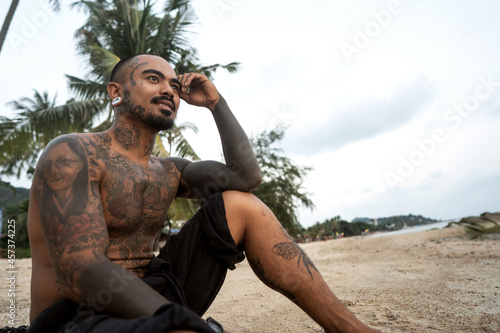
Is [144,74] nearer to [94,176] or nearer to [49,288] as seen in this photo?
[94,176]

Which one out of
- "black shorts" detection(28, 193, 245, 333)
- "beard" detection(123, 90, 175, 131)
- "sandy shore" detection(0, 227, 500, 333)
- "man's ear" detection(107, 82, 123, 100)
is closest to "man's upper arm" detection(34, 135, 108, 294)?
"black shorts" detection(28, 193, 245, 333)

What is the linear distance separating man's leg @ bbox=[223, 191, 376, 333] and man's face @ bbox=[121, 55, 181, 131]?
567mm

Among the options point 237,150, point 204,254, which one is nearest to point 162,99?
point 237,150

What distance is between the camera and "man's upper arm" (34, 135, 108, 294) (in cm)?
106

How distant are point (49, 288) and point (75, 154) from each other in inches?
22.1

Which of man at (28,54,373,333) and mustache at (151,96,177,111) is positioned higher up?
mustache at (151,96,177,111)

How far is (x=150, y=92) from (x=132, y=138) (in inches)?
10.8

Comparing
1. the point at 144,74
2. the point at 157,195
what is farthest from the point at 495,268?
the point at 144,74

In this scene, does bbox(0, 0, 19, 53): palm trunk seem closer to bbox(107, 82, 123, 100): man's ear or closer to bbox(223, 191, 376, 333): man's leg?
bbox(107, 82, 123, 100): man's ear

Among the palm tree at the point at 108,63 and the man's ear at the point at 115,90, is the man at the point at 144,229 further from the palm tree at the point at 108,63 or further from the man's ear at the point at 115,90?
the palm tree at the point at 108,63

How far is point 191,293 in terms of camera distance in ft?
5.00

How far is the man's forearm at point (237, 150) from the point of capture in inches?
72.8

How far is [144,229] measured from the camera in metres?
1.55

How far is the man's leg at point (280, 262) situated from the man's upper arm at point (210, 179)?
7.9 inches
